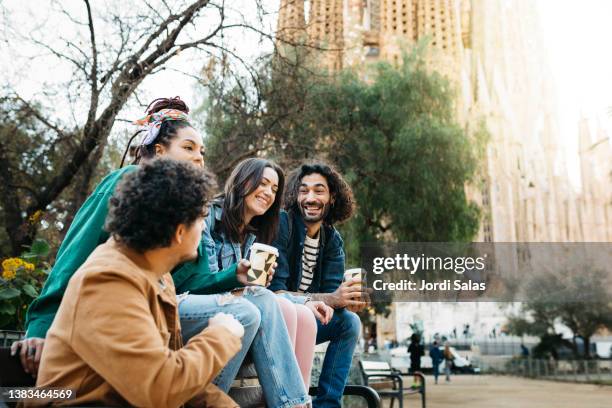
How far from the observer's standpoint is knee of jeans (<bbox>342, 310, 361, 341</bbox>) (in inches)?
109

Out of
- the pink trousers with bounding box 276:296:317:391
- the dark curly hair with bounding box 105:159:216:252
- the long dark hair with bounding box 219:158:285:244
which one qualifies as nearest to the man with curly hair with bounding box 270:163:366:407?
the long dark hair with bounding box 219:158:285:244

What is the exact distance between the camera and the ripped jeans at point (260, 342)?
6.20ft

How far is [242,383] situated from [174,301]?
2.27 ft

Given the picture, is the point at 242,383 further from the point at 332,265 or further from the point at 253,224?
the point at 332,265

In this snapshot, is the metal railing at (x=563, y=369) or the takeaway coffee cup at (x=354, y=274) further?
the metal railing at (x=563, y=369)

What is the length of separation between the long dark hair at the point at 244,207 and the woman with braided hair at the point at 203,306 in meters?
0.38

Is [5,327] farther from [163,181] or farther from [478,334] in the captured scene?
[478,334]

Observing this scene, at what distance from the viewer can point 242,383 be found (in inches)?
83.4

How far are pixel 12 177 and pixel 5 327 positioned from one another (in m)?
4.77

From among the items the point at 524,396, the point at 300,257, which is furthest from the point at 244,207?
the point at 524,396

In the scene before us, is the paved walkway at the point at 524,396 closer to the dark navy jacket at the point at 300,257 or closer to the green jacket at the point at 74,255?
the dark navy jacket at the point at 300,257

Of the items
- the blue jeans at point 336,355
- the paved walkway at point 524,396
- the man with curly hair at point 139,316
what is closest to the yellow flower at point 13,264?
the blue jeans at point 336,355

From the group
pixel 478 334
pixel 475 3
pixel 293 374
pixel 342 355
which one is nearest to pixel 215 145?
pixel 342 355

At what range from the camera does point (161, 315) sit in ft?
4.86
